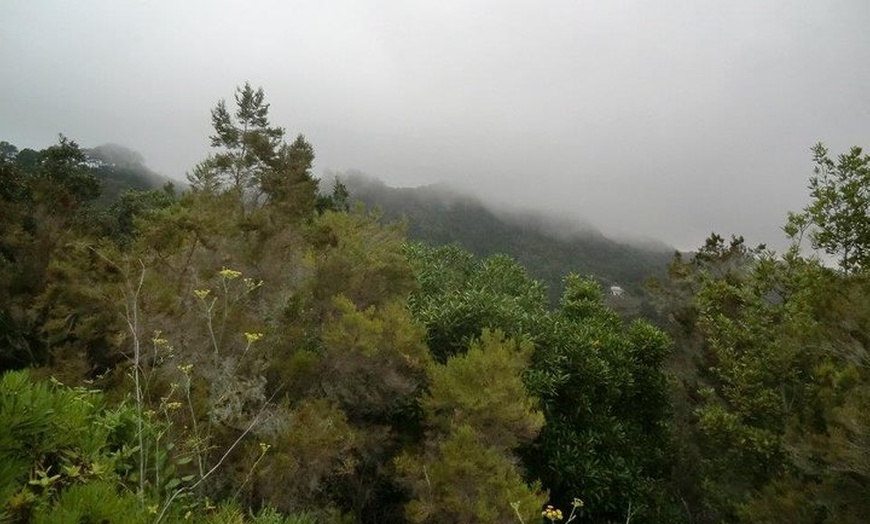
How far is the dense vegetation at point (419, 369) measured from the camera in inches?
354

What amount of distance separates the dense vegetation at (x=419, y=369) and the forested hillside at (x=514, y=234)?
67822mm

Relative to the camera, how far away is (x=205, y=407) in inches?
309

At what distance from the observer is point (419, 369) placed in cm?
1157

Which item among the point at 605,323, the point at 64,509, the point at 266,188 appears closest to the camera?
the point at 64,509

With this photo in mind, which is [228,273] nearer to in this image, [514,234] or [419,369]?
[419,369]

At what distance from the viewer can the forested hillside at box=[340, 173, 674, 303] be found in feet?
330

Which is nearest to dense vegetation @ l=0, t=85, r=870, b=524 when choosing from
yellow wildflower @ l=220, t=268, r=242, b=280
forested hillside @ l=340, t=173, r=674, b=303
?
yellow wildflower @ l=220, t=268, r=242, b=280

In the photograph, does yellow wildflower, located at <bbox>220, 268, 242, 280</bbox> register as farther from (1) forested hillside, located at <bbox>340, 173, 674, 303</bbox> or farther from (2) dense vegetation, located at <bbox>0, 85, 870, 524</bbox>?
(1) forested hillside, located at <bbox>340, 173, 674, 303</bbox>

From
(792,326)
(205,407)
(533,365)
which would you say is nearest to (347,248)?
(533,365)

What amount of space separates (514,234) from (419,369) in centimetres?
11266

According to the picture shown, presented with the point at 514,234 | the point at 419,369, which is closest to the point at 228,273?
the point at 419,369

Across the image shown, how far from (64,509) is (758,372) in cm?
1359

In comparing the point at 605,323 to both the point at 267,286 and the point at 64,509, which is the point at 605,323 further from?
the point at 64,509

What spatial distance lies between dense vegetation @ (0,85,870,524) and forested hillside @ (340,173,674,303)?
223 feet
